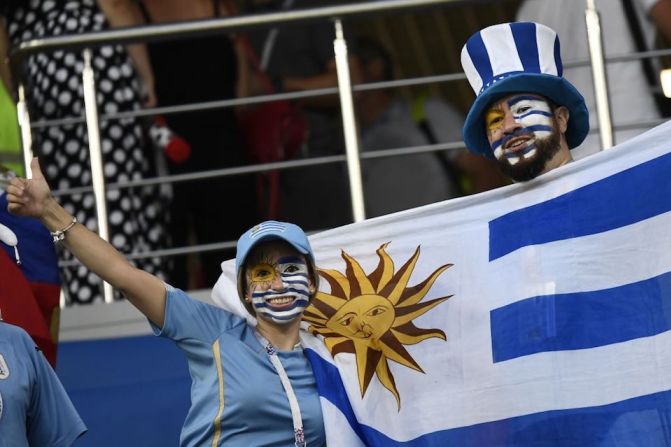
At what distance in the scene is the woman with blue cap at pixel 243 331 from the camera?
5.95 meters

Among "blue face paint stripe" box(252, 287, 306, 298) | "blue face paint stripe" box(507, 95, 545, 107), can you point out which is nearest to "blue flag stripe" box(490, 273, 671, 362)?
"blue face paint stripe" box(507, 95, 545, 107)

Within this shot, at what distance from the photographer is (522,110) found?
20.7ft

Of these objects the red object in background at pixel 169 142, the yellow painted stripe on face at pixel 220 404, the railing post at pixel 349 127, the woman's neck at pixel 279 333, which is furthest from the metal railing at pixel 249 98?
the yellow painted stripe on face at pixel 220 404

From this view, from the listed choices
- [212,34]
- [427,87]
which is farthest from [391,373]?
[427,87]

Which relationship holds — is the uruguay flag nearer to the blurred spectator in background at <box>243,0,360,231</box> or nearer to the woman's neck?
the woman's neck

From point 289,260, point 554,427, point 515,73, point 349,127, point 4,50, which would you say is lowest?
point 554,427

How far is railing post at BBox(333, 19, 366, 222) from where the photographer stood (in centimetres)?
809

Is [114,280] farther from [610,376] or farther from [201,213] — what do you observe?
[201,213]

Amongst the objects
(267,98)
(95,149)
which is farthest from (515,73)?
(95,149)

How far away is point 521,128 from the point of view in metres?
6.25

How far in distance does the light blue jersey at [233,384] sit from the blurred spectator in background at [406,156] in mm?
3388

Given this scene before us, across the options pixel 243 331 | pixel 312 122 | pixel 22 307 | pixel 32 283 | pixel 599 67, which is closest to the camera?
pixel 243 331

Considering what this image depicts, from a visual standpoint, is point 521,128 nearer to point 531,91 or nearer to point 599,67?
point 531,91

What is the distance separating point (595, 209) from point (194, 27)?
2411mm
